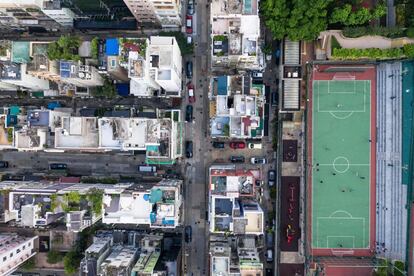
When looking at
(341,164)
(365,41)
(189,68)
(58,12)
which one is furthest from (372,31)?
(58,12)

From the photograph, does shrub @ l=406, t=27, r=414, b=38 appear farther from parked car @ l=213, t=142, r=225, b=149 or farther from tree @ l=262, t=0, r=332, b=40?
parked car @ l=213, t=142, r=225, b=149

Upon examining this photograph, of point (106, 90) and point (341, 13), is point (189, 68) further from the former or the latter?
point (341, 13)

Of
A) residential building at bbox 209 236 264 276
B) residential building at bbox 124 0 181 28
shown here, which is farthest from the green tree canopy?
residential building at bbox 209 236 264 276

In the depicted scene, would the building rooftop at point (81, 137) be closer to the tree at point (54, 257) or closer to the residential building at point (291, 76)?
the tree at point (54, 257)

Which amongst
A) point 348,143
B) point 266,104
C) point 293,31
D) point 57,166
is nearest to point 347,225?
point 348,143

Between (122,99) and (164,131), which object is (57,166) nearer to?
(122,99)

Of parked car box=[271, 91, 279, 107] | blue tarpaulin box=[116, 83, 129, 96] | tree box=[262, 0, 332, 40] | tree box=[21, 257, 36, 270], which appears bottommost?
tree box=[21, 257, 36, 270]

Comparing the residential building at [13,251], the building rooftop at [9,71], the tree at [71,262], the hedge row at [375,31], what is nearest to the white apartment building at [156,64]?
the building rooftop at [9,71]
